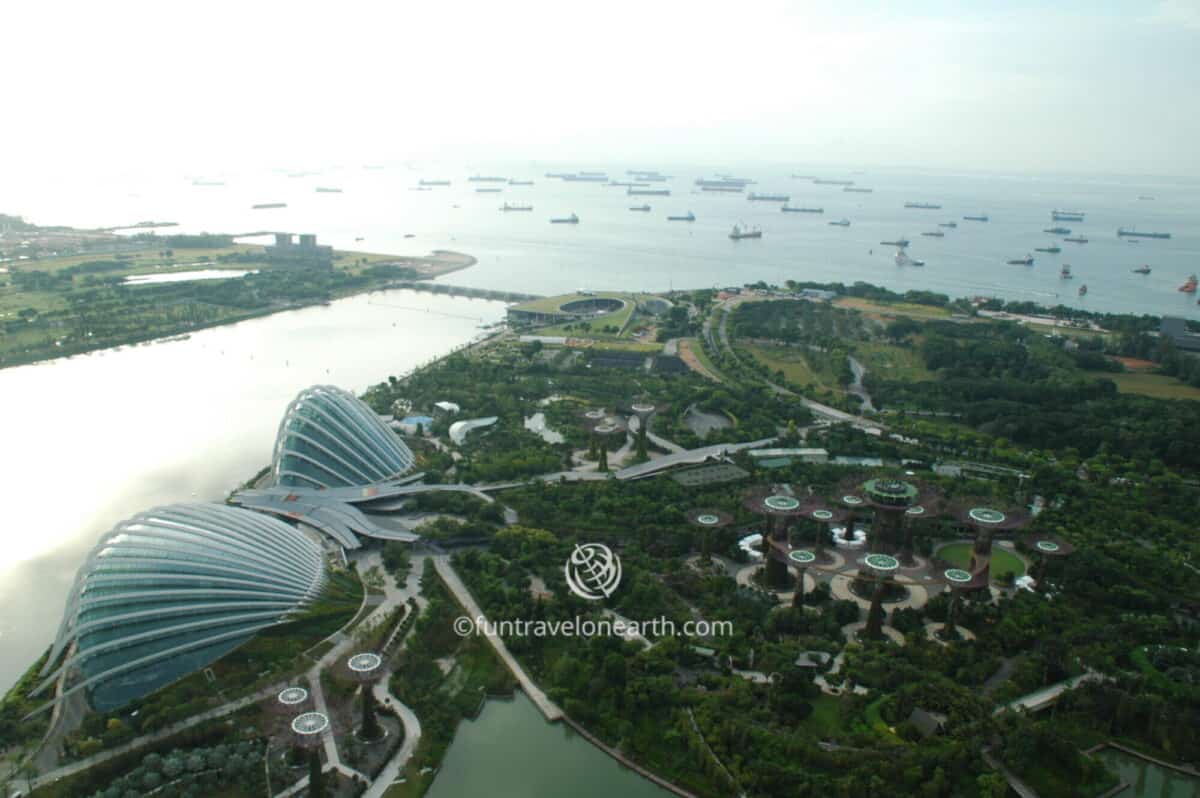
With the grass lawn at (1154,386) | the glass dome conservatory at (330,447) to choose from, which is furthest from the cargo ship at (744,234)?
the glass dome conservatory at (330,447)

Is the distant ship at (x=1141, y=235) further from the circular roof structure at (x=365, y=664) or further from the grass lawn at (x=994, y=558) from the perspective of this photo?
the circular roof structure at (x=365, y=664)

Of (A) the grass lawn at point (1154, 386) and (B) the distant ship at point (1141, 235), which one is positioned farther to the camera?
(B) the distant ship at point (1141, 235)

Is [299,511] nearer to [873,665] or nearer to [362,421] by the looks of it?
[362,421]

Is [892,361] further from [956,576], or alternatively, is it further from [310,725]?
[310,725]

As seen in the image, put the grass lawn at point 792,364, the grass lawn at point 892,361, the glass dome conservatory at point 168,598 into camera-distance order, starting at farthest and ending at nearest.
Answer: the grass lawn at point 892,361
the grass lawn at point 792,364
the glass dome conservatory at point 168,598

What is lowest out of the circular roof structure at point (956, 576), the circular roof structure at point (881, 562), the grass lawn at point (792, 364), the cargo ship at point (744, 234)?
the grass lawn at point (792, 364)

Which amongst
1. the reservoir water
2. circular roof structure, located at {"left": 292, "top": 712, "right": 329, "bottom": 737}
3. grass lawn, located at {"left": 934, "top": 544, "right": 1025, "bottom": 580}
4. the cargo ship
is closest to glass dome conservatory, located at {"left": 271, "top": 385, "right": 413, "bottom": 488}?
the reservoir water
